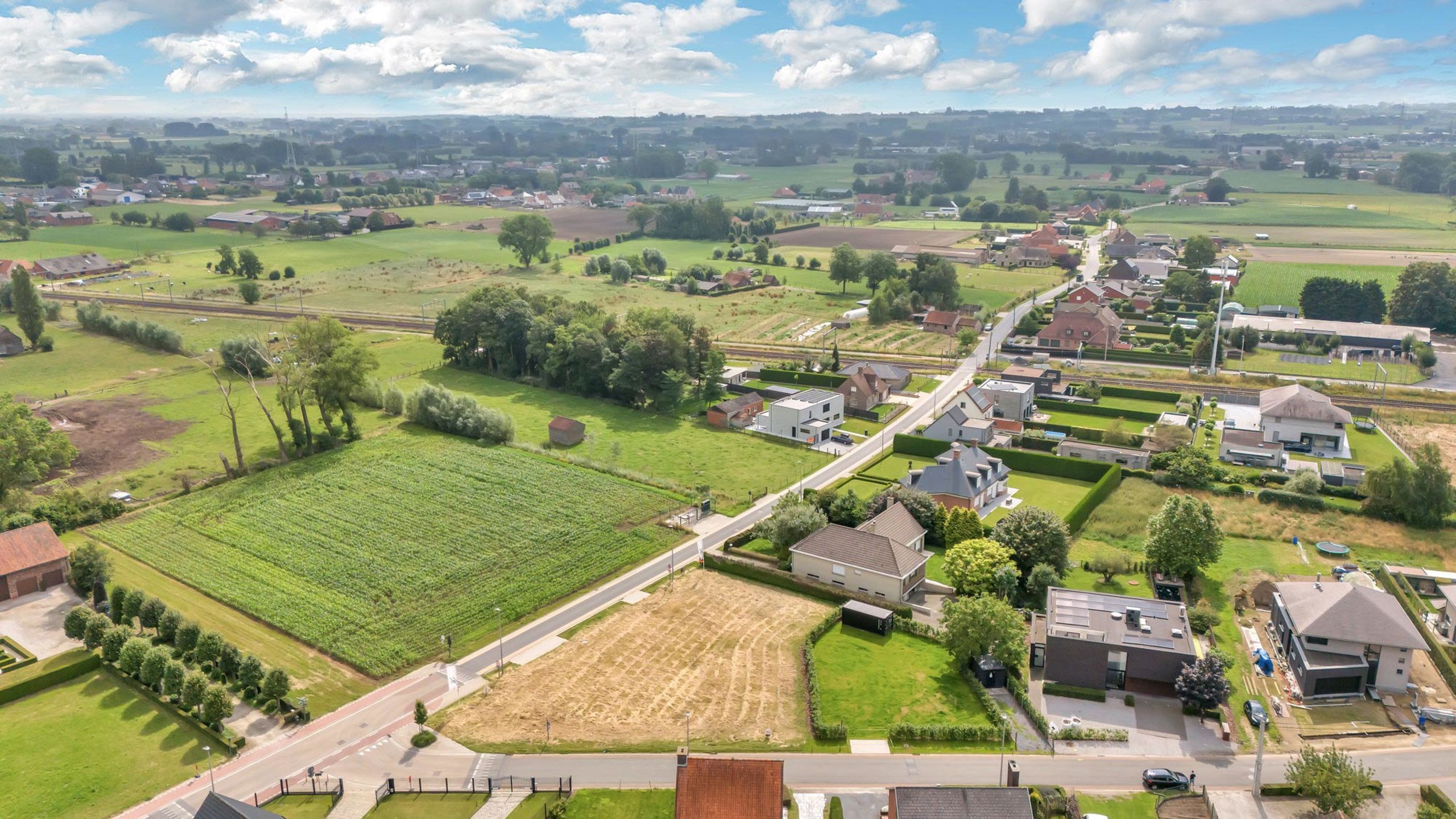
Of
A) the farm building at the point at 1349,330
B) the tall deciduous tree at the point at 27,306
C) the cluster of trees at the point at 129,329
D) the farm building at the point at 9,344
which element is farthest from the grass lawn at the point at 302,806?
the farm building at the point at 1349,330

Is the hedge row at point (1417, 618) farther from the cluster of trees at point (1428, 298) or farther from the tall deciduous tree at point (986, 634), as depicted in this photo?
the cluster of trees at point (1428, 298)

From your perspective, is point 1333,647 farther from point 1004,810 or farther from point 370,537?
point 370,537

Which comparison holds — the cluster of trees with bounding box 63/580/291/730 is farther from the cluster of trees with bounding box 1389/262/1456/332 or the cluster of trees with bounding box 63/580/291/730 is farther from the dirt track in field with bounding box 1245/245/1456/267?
the dirt track in field with bounding box 1245/245/1456/267

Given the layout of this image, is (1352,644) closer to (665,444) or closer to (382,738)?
(382,738)

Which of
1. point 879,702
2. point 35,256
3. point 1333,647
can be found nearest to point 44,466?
point 879,702

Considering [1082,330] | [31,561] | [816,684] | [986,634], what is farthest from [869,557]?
[1082,330]

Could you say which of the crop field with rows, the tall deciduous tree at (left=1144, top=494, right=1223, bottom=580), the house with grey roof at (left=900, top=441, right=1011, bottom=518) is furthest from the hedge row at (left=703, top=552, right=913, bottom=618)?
the tall deciduous tree at (left=1144, top=494, right=1223, bottom=580)
